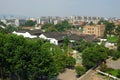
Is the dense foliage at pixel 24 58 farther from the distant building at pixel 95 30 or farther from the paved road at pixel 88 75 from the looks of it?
the distant building at pixel 95 30

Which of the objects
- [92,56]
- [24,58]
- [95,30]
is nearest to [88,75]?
[92,56]

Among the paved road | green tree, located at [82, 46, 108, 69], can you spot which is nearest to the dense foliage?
the paved road

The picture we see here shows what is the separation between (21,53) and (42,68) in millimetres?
1743

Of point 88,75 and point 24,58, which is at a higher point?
point 24,58

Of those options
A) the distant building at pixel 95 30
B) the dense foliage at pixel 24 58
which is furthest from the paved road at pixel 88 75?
the distant building at pixel 95 30

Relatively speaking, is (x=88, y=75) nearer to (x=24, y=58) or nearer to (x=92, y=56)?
(x=92, y=56)

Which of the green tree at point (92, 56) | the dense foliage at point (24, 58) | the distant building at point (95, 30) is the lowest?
the distant building at point (95, 30)

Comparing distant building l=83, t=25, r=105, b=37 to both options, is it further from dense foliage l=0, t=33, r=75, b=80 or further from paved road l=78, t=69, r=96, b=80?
dense foliage l=0, t=33, r=75, b=80

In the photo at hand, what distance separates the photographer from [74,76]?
65.1 feet

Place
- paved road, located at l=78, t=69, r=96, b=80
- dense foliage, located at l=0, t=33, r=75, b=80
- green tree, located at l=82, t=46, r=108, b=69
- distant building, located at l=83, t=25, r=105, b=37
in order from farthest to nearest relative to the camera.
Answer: distant building, located at l=83, t=25, r=105, b=37
green tree, located at l=82, t=46, r=108, b=69
paved road, located at l=78, t=69, r=96, b=80
dense foliage, located at l=0, t=33, r=75, b=80

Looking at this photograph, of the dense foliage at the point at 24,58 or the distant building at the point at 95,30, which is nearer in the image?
the dense foliage at the point at 24,58

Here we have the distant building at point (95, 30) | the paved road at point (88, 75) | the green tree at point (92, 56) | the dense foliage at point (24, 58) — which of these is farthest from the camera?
the distant building at point (95, 30)

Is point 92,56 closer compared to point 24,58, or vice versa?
point 24,58

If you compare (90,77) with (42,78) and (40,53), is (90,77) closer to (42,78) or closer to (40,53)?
(42,78)
